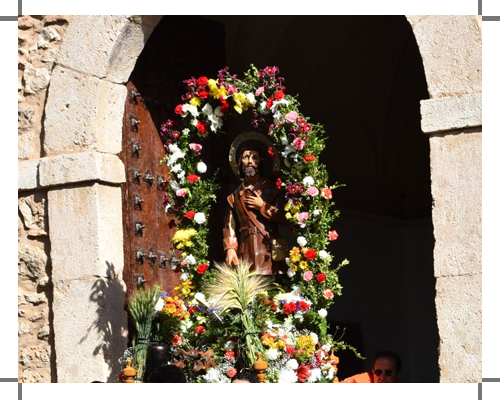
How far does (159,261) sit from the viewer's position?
8438 millimetres

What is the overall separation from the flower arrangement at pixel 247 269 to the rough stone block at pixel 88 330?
0.32 m

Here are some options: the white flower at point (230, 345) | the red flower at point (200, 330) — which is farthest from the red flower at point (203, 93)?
the white flower at point (230, 345)

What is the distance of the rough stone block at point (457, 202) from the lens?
6637mm

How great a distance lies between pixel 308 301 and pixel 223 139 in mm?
1903

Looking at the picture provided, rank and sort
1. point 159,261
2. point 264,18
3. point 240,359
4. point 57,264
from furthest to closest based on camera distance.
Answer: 1. point 264,18
2. point 159,261
3. point 57,264
4. point 240,359

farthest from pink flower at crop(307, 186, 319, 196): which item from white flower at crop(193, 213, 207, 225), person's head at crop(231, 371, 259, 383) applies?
person's head at crop(231, 371, 259, 383)

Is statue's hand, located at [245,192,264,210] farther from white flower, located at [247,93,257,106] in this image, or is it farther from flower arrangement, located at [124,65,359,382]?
white flower, located at [247,93,257,106]

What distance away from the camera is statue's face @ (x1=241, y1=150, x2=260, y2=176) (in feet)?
26.3

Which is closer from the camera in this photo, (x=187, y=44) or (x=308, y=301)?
(x=308, y=301)

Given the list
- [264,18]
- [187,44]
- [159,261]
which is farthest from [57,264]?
[264,18]

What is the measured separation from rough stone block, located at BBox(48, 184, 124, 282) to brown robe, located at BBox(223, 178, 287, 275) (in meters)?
0.73

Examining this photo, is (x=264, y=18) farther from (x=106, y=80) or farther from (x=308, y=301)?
(x=308, y=301)

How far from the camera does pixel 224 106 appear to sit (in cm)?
805

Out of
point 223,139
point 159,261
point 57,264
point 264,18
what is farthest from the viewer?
point 264,18
